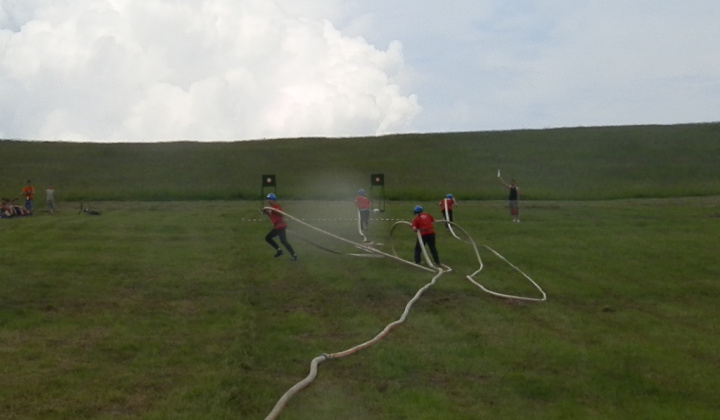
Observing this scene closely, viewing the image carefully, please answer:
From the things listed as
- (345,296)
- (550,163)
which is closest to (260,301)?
(345,296)

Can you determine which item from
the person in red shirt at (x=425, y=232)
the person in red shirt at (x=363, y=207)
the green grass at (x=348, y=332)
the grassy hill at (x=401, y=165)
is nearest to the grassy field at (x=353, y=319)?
the green grass at (x=348, y=332)

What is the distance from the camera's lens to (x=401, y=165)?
80.6 meters

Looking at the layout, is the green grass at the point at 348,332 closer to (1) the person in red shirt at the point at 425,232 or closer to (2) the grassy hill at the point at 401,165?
(1) the person in red shirt at the point at 425,232

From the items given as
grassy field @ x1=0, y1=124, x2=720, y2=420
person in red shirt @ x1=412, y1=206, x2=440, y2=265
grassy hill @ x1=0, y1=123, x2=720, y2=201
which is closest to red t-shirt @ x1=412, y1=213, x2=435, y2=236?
person in red shirt @ x1=412, y1=206, x2=440, y2=265

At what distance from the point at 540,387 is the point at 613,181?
6138 centimetres

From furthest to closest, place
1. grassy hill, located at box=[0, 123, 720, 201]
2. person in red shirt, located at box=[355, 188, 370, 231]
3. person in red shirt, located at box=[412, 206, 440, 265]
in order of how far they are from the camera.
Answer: grassy hill, located at box=[0, 123, 720, 201] < person in red shirt, located at box=[355, 188, 370, 231] < person in red shirt, located at box=[412, 206, 440, 265]

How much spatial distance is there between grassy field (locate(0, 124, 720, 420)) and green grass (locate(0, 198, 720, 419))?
54 mm

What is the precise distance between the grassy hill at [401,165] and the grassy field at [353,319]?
17.9 meters

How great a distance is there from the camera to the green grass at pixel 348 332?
37.0ft

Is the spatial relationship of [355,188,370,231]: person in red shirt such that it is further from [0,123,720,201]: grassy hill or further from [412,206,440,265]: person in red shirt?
[0,123,720,201]: grassy hill

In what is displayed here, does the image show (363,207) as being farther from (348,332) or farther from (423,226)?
(348,332)

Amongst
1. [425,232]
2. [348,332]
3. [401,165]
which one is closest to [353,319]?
[348,332]

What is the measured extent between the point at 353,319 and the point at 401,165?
63.9 m

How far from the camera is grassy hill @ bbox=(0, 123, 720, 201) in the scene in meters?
66.6
